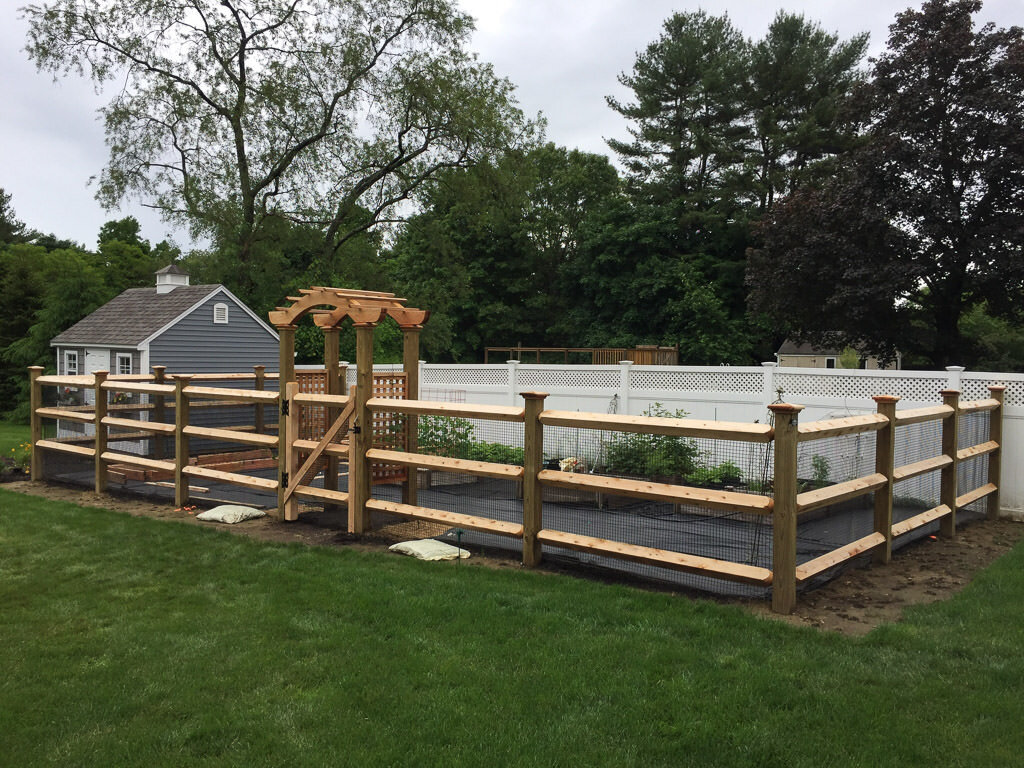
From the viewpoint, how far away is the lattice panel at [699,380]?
411 inches

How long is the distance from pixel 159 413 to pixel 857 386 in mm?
9372

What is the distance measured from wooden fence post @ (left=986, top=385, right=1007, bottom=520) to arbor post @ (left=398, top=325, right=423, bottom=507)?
19.7 ft

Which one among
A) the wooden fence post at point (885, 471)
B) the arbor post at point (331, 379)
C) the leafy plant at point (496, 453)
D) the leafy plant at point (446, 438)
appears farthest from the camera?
the leafy plant at point (496, 453)

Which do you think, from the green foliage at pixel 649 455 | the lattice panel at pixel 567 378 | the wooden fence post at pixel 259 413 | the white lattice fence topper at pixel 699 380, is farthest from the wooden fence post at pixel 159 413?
the white lattice fence topper at pixel 699 380

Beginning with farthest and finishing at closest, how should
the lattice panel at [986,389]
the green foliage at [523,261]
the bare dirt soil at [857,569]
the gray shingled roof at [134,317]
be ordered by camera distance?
the green foliage at [523,261] < the gray shingled roof at [134,317] < the lattice panel at [986,389] < the bare dirt soil at [857,569]

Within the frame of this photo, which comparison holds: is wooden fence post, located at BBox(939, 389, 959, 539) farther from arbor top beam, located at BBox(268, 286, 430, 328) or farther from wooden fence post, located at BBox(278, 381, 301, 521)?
wooden fence post, located at BBox(278, 381, 301, 521)

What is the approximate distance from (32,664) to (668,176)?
30.2 metres

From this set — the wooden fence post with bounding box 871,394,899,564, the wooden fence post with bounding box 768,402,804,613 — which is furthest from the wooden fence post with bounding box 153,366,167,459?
the wooden fence post with bounding box 871,394,899,564

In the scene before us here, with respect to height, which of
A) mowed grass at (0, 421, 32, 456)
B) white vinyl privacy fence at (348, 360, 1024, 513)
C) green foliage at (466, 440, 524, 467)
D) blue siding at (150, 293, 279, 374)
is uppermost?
blue siding at (150, 293, 279, 374)

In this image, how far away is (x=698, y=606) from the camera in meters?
4.54

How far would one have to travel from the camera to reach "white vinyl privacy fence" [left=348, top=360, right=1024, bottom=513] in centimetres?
805

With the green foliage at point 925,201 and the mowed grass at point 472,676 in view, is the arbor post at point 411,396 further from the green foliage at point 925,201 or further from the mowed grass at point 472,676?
the green foliage at point 925,201

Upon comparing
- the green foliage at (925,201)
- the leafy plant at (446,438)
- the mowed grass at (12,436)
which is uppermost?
the green foliage at (925,201)

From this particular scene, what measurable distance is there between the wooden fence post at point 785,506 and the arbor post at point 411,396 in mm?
3590
